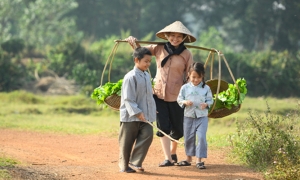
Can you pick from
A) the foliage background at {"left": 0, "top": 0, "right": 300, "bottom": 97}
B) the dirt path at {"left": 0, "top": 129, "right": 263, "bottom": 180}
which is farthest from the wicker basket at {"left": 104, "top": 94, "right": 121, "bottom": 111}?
the foliage background at {"left": 0, "top": 0, "right": 300, "bottom": 97}

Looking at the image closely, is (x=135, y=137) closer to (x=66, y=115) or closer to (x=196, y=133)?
(x=196, y=133)

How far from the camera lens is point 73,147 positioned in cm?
973

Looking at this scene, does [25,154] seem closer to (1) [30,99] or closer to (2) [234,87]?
(2) [234,87]

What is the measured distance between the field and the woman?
1.79ft

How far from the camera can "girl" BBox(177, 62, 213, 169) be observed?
750 cm

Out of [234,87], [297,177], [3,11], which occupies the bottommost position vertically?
[297,177]

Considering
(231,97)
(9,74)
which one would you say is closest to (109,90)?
(231,97)

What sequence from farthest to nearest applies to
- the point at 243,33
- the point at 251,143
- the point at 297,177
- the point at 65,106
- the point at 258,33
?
the point at 243,33 → the point at 258,33 → the point at 65,106 → the point at 251,143 → the point at 297,177

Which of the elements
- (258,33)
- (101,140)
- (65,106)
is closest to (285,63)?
(65,106)

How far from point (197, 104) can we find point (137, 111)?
32.7 inches

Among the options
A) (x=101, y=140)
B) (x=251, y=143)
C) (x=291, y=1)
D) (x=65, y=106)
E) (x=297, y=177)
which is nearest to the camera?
(x=297, y=177)

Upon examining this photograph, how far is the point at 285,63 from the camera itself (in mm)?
22875

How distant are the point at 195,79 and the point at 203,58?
51.7 ft

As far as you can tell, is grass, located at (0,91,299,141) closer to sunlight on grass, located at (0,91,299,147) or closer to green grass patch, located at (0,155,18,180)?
sunlight on grass, located at (0,91,299,147)
